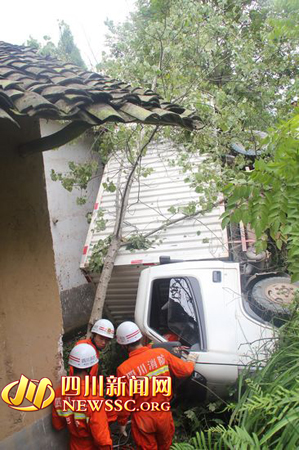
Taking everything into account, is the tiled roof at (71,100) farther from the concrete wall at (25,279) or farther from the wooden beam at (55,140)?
the concrete wall at (25,279)

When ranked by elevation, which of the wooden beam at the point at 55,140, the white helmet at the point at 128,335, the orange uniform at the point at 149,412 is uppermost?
the wooden beam at the point at 55,140

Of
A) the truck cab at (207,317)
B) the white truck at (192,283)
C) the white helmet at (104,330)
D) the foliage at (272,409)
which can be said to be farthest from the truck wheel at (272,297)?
the white helmet at (104,330)

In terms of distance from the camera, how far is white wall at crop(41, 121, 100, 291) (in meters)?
8.61

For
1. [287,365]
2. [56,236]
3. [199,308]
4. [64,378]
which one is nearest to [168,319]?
[199,308]

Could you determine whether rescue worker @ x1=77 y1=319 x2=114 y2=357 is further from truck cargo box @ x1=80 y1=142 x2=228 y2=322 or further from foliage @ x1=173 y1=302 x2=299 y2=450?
truck cargo box @ x1=80 y1=142 x2=228 y2=322

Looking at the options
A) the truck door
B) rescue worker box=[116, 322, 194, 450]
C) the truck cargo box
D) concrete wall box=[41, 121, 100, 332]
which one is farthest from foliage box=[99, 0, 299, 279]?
concrete wall box=[41, 121, 100, 332]

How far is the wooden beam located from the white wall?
488cm

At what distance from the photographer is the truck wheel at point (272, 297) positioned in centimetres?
442

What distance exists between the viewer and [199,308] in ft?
15.5

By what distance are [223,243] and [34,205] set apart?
337cm

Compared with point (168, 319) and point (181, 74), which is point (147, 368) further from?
point (181, 74)

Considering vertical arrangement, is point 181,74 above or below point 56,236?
above

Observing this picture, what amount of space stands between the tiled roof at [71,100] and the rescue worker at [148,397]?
2.20m

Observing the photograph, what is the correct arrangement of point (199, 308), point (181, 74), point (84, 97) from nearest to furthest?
point (84, 97)
point (199, 308)
point (181, 74)
